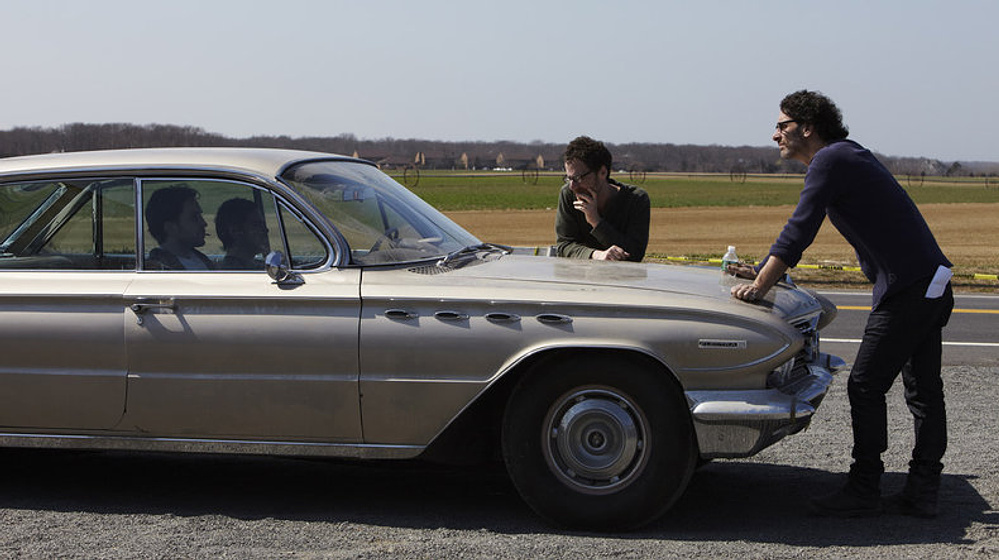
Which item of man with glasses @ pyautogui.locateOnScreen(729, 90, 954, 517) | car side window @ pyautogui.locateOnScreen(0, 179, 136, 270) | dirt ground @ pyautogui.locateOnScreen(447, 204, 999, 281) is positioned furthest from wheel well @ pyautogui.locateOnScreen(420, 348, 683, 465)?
dirt ground @ pyautogui.locateOnScreen(447, 204, 999, 281)

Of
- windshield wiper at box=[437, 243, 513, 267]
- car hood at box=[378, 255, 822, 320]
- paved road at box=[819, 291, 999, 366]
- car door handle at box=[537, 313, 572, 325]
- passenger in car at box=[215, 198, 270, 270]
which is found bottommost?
paved road at box=[819, 291, 999, 366]

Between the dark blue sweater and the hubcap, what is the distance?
3.08 ft

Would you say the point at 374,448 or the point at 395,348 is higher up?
the point at 395,348

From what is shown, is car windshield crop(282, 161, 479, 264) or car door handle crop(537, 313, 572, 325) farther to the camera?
car windshield crop(282, 161, 479, 264)

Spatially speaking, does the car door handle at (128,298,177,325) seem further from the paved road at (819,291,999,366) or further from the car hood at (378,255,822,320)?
the paved road at (819,291,999,366)

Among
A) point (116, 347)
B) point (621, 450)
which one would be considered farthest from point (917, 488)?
point (116, 347)

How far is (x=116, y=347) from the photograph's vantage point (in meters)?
4.83

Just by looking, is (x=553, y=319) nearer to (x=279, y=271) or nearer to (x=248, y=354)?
(x=279, y=271)

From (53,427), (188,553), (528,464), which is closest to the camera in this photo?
(188,553)

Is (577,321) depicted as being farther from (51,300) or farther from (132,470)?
(132,470)

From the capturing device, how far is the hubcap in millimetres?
4547

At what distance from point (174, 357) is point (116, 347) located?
0.85 ft

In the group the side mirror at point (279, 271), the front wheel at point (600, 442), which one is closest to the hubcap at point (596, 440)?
the front wheel at point (600, 442)

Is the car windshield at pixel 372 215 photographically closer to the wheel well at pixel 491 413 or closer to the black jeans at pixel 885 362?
the wheel well at pixel 491 413
